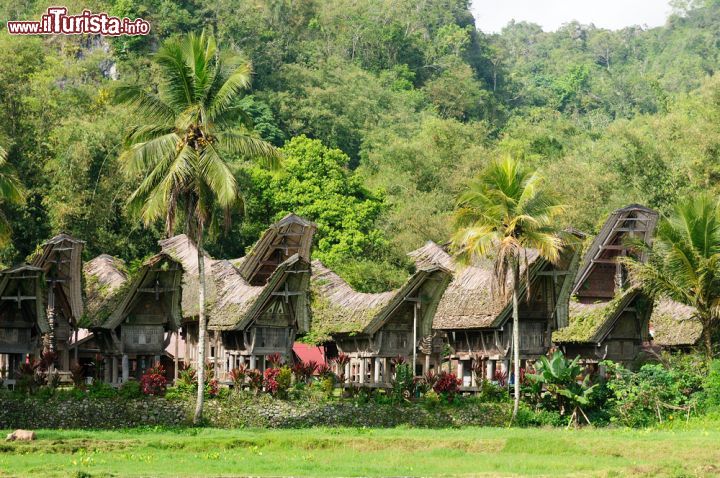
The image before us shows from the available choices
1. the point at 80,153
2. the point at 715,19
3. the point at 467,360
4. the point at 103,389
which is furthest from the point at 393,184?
the point at 715,19

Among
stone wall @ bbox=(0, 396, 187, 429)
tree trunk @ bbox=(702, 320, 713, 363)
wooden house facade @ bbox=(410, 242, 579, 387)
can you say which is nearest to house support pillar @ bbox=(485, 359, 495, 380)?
wooden house facade @ bbox=(410, 242, 579, 387)

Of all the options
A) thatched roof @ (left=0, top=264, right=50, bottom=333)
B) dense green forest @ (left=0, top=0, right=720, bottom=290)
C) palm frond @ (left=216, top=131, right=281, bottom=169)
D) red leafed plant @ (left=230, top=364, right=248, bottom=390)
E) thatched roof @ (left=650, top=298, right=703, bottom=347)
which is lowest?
red leafed plant @ (left=230, top=364, right=248, bottom=390)

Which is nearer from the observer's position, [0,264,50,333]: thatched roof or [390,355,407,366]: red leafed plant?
[0,264,50,333]: thatched roof

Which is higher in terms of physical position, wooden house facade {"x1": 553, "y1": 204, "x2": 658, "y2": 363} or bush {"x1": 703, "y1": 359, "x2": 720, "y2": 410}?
wooden house facade {"x1": 553, "y1": 204, "x2": 658, "y2": 363}

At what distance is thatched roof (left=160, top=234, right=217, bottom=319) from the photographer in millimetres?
46438

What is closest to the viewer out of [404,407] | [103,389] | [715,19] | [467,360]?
[103,389]

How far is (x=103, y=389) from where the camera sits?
1515 inches

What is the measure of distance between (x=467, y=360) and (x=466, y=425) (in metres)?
7.34

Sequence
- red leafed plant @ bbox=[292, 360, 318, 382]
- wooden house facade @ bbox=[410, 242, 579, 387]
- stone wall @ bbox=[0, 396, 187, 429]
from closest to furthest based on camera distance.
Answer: stone wall @ bbox=[0, 396, 187, 429]
red leafed plant @ bbox=[292, 360, 318, 382]
wooden house facade @ bbox=[410, 242, 579, 387]

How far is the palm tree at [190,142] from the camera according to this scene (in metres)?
38.4

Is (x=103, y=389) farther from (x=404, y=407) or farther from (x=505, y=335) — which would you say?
(x=505, y=335)

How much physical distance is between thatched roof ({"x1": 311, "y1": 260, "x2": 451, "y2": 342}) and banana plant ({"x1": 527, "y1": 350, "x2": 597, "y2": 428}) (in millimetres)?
4753

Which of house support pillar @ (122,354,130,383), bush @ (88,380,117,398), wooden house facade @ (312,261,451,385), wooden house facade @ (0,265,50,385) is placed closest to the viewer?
bush @ (88,380,117,398)

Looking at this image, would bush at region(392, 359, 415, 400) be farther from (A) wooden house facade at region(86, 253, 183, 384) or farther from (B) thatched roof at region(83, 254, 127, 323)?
(B) thatched roof at region(83, 254, 127, 323)
